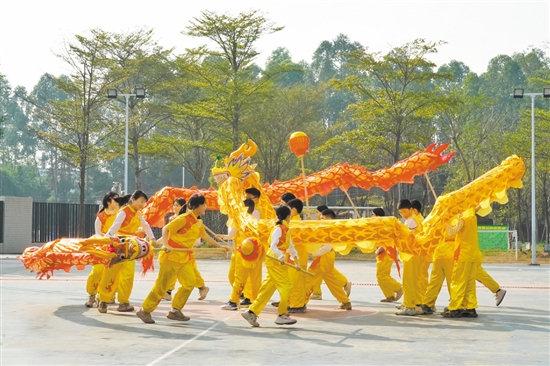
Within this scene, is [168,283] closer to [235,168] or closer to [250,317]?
[250,317]

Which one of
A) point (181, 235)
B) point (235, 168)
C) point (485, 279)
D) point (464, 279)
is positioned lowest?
point (485, 279)

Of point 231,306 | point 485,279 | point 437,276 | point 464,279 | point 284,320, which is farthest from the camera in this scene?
point 485,279

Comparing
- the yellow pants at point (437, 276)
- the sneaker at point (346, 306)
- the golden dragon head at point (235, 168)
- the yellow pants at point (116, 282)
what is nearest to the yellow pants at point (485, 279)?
the yellow pants at point (437, 276)

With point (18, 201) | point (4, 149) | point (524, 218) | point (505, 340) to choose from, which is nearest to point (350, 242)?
point (505, 340)

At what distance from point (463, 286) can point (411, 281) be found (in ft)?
2.46

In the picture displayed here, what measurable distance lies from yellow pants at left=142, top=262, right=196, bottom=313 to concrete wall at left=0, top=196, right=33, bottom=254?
76.2ft

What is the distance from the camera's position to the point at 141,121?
39.8 metres

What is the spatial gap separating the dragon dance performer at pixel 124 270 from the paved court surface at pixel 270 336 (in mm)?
246

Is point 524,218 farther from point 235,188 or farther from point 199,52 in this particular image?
point 235,188

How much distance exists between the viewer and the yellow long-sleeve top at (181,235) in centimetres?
1061

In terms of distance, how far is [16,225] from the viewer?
1277 inches

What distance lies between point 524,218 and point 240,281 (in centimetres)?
4237

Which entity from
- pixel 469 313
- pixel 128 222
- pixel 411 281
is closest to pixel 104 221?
pixel 128 222

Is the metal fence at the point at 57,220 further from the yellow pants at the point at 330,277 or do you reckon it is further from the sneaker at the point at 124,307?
the yellow pants at the point at 330,277
